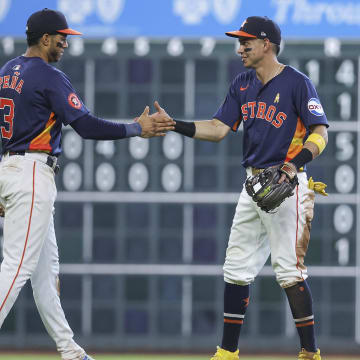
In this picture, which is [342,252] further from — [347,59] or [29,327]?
[29,327]

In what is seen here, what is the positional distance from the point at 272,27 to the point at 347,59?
2534 millimetres

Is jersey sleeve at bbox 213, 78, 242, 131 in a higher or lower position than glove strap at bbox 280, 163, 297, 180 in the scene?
higher

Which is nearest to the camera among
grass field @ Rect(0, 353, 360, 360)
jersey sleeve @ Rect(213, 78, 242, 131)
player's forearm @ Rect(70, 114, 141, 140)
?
player's forearm @ Rect(70, 114, 141, 140)

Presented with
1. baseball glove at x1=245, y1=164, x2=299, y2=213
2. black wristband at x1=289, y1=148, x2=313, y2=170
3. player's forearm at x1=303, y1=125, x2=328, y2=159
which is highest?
player's forearm at x1=303, y1=125, x2=328, y2=159

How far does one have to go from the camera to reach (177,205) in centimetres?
789

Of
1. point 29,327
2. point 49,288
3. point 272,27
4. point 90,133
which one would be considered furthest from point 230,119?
point 29,327

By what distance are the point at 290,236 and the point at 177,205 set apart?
8.83ft

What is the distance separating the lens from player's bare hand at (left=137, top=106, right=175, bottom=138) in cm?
541

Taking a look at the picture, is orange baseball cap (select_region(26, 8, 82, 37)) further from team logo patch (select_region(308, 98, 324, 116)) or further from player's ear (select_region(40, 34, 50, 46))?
team logo patch (select_region(308, 98, 324, 116))

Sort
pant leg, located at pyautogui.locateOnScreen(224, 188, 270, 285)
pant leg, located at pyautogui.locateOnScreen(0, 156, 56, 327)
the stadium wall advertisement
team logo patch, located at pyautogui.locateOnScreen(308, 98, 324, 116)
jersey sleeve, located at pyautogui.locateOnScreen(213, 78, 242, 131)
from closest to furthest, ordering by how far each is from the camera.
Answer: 1. pant leg, located at pyautogui.locateOnScreen(0, 156, 56, 327)
2. team logo patch, located at pyautogui.locateOnScreen(308, 98, 324, 116)
3. pant leg, located at pyautogui.locateOnScreen(224, 188, 270, 285)
4. jersey sleeve, located at pyautogui.locateOnScreen(213, 78, 242, 131)
5. the stadium wall advertisement

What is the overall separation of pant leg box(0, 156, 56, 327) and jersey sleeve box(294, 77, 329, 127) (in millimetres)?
1351

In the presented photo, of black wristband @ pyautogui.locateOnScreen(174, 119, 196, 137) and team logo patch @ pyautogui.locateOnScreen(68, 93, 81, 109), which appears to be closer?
team logo patch @ pyautogui.locateOnScreen(68, 93, 81, 109)

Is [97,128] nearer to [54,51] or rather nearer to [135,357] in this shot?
[54,51]

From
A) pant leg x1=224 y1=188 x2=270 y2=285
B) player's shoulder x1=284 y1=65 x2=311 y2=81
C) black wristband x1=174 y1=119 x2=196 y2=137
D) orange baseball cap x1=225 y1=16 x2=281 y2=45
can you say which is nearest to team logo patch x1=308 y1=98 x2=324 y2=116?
player's shoulder x1=284 y1=65 x2=311 y2=81
